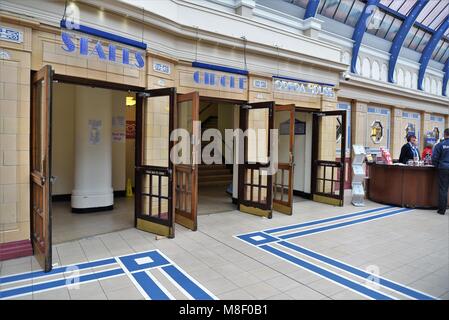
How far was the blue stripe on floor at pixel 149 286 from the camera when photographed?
269 cm

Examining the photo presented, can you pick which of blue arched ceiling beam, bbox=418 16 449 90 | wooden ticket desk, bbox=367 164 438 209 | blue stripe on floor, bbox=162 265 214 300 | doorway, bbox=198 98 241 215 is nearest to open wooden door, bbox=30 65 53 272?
blue stripe on floor, bbox=162 265 214 300

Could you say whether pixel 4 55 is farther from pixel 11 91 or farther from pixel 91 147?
pixel 91 147

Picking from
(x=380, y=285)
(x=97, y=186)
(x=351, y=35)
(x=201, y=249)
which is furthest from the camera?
(x=351, y=35)

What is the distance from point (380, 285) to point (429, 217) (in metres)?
3.70

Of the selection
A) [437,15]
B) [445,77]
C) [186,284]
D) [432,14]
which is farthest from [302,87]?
[445,77]

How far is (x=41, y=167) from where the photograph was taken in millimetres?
3340

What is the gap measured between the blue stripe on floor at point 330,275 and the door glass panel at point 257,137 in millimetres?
2269

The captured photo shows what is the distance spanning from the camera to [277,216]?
569 centimetres

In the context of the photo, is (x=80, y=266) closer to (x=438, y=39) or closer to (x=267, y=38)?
(x=267, y=38)

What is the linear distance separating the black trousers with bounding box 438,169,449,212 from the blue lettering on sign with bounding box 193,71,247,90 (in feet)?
14.0

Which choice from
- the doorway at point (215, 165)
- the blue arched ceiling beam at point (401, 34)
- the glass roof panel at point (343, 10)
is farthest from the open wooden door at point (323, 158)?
the blue arched ceiling beam at point (401, 34)

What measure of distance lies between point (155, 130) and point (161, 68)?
3.18ft

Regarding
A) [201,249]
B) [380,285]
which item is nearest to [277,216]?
[201,249]

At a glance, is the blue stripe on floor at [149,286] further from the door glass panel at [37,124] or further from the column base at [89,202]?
the column base at [89,202]
